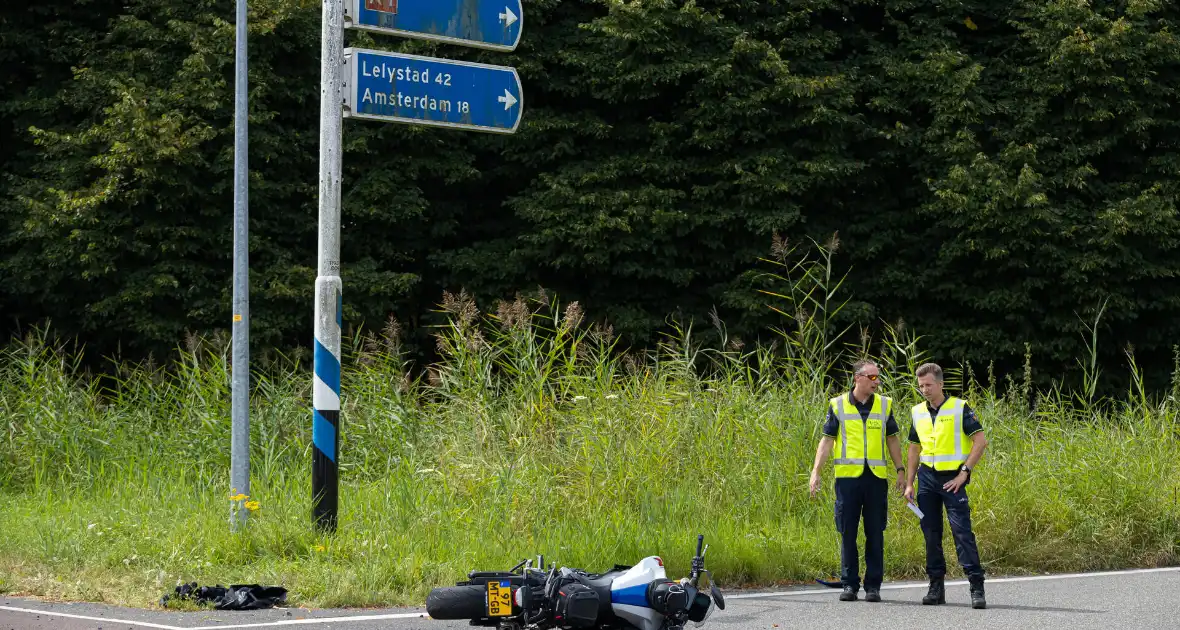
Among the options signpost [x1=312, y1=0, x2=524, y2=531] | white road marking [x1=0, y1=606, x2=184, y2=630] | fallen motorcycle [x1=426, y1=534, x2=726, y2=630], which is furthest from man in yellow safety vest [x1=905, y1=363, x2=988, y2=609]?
white road marking [x1=0, y1=606, x2=184, y2=630]

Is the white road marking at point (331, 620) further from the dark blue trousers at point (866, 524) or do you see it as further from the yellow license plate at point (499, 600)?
the dark blue trousers at point (866, 524)

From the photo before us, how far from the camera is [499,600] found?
6.36 meters

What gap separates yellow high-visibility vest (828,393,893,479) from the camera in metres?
9.12

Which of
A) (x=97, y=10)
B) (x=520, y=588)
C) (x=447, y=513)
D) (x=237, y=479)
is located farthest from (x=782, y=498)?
(x=97, y=10)

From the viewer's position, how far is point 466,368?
40.0 ft

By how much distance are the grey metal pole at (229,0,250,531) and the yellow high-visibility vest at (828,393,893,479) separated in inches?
181

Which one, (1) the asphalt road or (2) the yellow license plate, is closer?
(2) the yellow license plate

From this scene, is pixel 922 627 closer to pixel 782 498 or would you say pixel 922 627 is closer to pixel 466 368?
pixel 782 498

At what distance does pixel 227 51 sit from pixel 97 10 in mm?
3972

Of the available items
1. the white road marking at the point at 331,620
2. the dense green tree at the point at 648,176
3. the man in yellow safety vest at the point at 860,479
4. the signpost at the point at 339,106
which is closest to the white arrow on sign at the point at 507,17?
the signpost at the point at 339,106

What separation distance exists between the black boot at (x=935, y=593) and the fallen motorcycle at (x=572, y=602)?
9.93 ft

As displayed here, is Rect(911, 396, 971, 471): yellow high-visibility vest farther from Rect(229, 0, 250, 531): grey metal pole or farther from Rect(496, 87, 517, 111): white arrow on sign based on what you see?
Rect(229, 0, 250, 531): grey metal pole

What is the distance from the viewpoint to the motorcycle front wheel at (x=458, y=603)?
6383 millimetres

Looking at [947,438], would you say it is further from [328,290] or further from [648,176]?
[648,176]
